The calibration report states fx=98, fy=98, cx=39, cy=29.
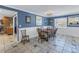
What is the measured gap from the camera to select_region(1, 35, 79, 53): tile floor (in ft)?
7.75

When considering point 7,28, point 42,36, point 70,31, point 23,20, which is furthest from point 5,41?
point 70,31

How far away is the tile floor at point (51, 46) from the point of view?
2.36 metres

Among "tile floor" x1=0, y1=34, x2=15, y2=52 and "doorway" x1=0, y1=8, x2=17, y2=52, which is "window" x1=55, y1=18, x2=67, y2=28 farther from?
"tile floor" x1=0, y1=34, x2=15, y2=52

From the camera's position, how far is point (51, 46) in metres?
2.46

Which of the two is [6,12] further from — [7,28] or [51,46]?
[51,46]

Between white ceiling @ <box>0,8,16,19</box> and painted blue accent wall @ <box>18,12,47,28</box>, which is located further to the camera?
painted blue accent wall @ <box>18,12,47,28</box>

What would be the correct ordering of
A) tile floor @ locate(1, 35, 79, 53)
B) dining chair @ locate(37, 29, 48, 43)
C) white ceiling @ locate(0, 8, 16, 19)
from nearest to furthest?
white ceiling @ locate(0, 8, 16, 19) < tile floor @ locate(1, 35, 79, 53) < dining chair @ locate(37, 29, 48, 43)

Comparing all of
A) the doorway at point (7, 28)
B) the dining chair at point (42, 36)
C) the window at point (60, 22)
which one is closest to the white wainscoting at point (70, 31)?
the window at point (60, 22)

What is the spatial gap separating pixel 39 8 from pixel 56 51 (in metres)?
1.14

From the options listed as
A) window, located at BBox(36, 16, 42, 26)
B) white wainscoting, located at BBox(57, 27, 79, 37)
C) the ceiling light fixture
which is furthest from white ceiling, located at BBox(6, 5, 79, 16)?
white wainscoting, located at BBox(57, 27, 79, 37)
